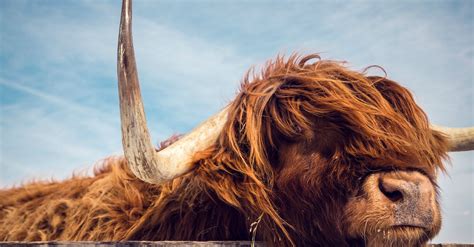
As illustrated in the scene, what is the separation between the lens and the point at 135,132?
244cm

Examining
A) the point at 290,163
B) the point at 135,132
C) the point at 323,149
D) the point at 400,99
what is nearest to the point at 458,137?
the point at 400,99

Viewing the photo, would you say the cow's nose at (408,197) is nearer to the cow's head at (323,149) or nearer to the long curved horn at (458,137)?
the cow's head at (323,149)

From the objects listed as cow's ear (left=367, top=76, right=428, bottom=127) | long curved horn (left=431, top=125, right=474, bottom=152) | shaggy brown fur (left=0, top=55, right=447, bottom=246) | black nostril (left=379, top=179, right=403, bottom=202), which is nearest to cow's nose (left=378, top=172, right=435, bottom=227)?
black nostril (left=379, top=179, right=403, bottom=202)

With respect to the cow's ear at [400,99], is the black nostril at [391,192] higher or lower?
lower

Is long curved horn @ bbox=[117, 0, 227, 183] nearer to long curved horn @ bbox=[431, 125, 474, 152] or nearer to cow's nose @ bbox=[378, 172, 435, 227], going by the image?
cow's nose @ bbox=[378, 172, 435, 227]

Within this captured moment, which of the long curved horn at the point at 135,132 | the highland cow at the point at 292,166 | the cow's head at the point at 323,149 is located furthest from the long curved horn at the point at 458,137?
the long curved horn at the point at 135,132

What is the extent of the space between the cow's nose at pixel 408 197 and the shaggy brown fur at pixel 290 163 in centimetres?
11

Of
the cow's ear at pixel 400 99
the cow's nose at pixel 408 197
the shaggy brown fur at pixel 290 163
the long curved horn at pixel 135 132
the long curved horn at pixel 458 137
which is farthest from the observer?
the long curved horn at pixel 458 137

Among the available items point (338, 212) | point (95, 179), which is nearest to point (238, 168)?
point (338, 212)

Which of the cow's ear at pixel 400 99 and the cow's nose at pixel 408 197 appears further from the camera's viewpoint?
the cow's ear at pixel 400 99

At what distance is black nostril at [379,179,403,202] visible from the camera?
2.48 metres

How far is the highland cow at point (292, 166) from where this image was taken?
2494 millimetres

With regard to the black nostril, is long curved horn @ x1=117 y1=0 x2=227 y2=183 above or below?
above

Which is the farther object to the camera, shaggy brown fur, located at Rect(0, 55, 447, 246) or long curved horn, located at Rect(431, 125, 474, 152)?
long curved horn, located at Rect(431, 125, 474, 152)
